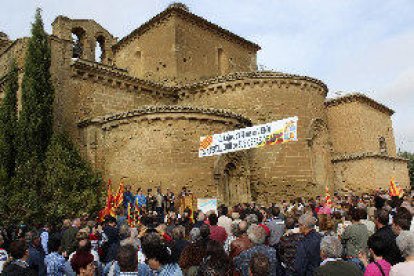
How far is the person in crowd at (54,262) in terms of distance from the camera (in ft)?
19.3

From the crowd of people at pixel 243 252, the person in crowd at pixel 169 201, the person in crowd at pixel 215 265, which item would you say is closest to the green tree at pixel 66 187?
the person in crowd at pixel 169 201

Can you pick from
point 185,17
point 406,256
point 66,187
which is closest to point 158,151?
point 66,187

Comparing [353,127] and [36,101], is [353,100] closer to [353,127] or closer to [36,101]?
[353,127]

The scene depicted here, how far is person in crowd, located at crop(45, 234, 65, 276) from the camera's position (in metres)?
5.87

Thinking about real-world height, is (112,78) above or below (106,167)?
above

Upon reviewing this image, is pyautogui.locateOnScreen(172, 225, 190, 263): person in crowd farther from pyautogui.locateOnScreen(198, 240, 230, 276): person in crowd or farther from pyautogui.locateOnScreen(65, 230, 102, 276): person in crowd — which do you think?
pyautogui.locateOnScreen(198, 240, 230, 276): person in crowd

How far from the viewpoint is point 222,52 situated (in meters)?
27.1

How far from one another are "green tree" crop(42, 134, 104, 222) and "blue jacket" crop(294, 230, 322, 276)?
38.4ft

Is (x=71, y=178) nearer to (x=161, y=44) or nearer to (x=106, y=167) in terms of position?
(x=106, y=167)

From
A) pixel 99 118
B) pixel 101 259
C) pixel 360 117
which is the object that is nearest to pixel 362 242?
pixel 101 259

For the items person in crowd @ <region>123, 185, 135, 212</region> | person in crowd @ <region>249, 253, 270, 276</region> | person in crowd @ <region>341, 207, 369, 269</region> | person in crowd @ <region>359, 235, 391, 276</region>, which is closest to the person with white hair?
person in crowd @ <region>359, 235, 391, 276</region>

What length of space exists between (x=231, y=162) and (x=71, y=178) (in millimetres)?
7164

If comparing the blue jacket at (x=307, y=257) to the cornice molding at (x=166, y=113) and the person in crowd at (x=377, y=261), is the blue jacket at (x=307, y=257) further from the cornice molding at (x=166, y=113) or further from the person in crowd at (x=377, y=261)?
the cornice molding at (x=166, y=113)

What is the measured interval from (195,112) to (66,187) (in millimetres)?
6376
